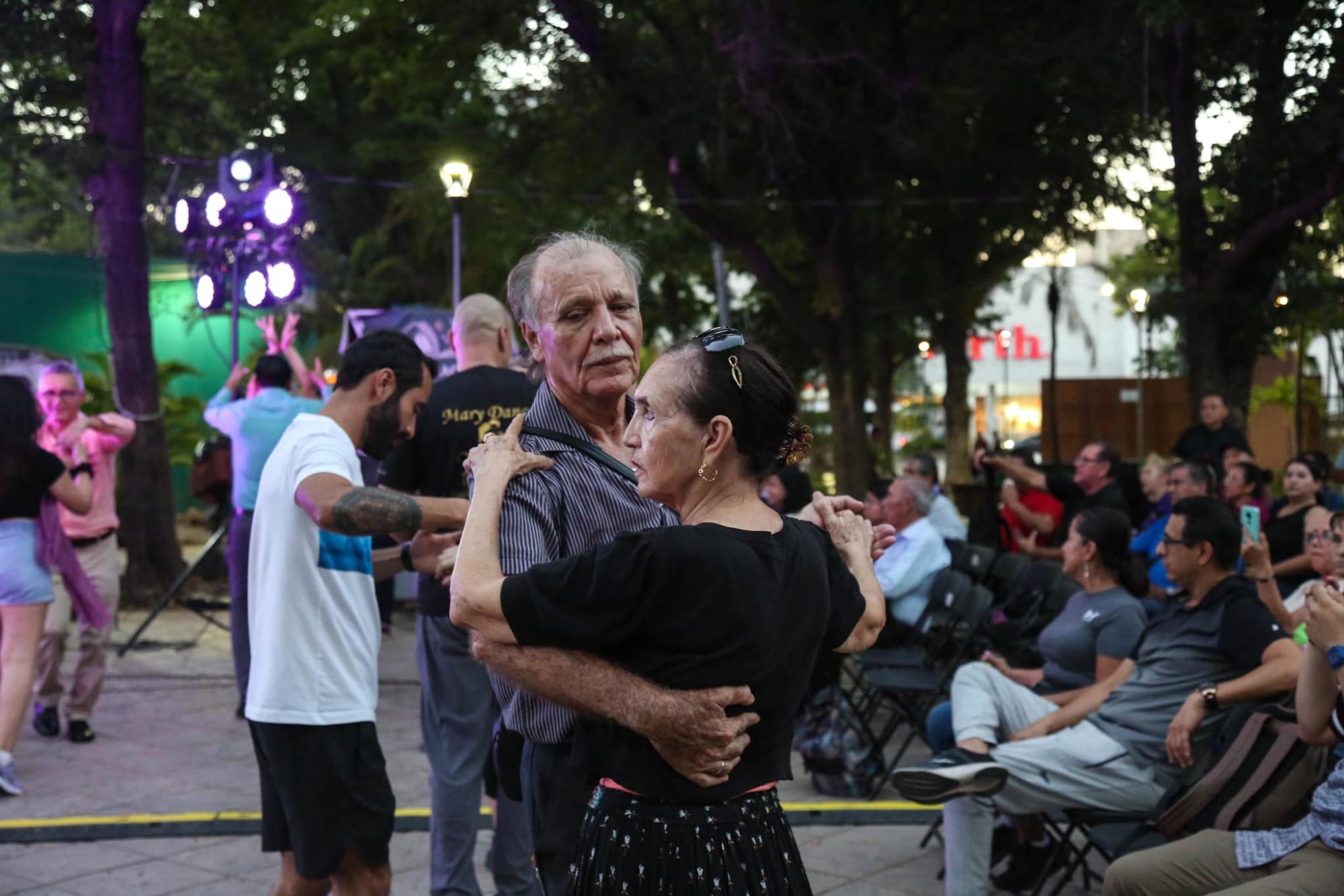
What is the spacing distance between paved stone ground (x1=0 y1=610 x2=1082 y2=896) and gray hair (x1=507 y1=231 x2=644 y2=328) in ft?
10.3

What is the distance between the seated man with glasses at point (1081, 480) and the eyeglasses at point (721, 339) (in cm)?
673

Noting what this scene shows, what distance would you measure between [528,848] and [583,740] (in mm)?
2393

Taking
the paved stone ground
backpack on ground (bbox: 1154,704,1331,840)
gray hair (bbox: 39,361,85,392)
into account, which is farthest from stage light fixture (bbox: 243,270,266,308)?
backpack on ground (bbox: 1154,704,1331,840)

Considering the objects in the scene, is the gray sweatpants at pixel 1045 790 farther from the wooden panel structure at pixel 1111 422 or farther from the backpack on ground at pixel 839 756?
the wooden panel structure at pixel 1111 422

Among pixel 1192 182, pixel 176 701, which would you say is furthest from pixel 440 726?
pixel 1192 182

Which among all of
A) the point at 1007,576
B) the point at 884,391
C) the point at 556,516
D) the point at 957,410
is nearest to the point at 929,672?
the point at 1007,576

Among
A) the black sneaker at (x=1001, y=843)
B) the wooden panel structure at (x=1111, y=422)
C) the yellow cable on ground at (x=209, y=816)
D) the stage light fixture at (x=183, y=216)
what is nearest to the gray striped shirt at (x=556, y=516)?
the black sneaker at (x=1001, y=843)

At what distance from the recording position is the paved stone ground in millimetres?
5562

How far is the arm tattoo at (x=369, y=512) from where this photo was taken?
12.3 ft

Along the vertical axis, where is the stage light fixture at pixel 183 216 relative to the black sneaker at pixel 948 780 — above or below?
above

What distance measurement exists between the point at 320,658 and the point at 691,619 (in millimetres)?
1832

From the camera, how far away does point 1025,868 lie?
216 inches

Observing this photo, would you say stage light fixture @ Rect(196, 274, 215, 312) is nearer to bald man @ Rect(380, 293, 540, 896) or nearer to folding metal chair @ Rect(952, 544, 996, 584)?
folding metal chair @ Rect(952, 544, 996, 584)

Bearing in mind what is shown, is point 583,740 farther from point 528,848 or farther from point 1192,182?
point 1192,182
